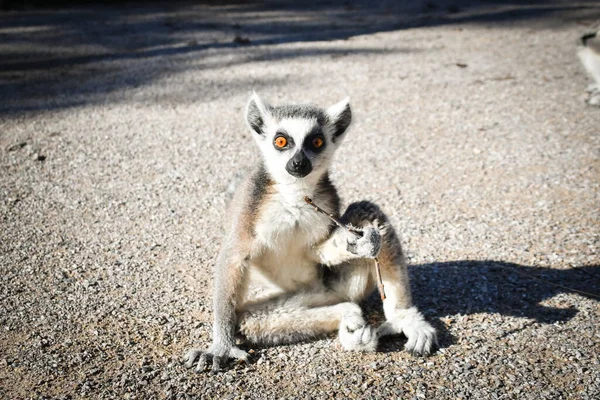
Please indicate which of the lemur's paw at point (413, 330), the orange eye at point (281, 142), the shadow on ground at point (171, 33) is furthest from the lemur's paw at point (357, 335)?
the shadow on ground at point (171, 33)

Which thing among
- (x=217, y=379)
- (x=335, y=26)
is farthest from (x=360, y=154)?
(x=335, y=26)

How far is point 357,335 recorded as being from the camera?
9.59 ft

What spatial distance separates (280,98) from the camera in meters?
7.15

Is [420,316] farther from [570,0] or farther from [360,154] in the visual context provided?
[570,0]

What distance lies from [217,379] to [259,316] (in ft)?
1.51

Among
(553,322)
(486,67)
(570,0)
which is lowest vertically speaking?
(553,322)

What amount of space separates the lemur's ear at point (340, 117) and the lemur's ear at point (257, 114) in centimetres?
39

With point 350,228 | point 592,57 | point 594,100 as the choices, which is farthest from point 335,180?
point 592,57

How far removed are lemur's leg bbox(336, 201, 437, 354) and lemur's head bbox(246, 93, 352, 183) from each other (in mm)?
348

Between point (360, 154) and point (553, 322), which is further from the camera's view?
point (360, 154)

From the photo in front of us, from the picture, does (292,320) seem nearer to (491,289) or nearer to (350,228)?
(350,228)

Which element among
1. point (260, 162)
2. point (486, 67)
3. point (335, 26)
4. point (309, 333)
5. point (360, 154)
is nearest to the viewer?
point (309, 333)

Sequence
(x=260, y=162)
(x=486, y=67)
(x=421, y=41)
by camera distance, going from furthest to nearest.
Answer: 1. (x=421, y=41)
2. (x=486, y=67)
3. (x=260, y=162)

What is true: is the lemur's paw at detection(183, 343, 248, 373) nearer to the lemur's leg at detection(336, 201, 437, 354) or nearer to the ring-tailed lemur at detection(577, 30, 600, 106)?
the lemur's leg at detection(336, 201, 437, 354)
